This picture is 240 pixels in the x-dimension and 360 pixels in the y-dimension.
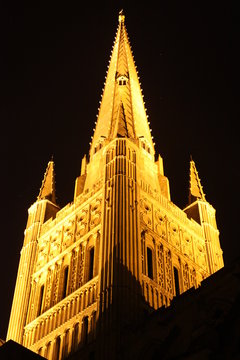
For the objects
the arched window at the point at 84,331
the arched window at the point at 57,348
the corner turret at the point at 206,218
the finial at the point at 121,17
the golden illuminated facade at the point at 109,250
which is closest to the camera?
the arched window at the point at 84,331

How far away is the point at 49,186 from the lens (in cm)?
4631

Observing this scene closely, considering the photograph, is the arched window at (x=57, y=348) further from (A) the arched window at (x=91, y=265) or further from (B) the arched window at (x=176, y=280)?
(B) the arched window at (x=176, y=280)

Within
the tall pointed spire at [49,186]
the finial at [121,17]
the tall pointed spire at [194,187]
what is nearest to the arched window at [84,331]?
the tall pointed spire at [49,186]

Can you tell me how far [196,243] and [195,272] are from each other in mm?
2426

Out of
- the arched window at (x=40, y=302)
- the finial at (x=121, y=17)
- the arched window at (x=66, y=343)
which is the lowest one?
the arched window at (x=66, y=343)

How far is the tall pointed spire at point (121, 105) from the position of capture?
42.7 metres

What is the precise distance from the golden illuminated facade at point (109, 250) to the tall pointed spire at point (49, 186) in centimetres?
8

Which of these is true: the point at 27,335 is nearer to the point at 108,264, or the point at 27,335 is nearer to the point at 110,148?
the point at 108,264

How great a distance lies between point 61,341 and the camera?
32.8m

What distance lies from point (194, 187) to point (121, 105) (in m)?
7.91

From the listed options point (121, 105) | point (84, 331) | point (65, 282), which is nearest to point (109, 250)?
point (84, 331)

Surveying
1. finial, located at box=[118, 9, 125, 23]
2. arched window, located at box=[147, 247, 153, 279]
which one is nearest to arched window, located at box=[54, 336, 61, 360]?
arched window, located at box=[147, 247, 153, 279]

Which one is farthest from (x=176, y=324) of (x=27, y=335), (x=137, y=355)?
(x=27, y=335)

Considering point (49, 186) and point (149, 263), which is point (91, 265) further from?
point (49, 186)
